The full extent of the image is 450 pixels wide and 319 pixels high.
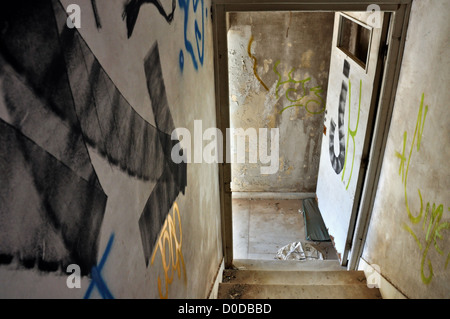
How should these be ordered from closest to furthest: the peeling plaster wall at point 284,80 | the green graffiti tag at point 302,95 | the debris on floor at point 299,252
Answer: the peeling plaster wall at point 284,80 < the debris on floor at point 299,252 < the green graffiti tag at point 302,95

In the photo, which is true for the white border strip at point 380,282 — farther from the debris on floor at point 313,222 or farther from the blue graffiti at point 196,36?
the blue graffiti at point 196,36

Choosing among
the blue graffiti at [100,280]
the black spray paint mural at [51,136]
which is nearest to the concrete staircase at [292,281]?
the blue graffiti at [100,280]

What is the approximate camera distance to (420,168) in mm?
2555

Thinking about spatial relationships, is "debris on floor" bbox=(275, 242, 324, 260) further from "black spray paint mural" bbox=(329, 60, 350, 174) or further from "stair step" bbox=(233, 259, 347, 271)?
"black spray paint mural" bbox=(329, 60, 350, 174)

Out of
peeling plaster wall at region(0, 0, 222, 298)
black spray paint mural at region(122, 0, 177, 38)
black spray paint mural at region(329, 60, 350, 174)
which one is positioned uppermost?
black spray paint mural at region(122, 0, 177, 38)

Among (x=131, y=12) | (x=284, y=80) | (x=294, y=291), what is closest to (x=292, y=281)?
(x=294, y=291)

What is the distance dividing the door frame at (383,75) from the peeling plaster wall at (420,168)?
0.25 ft

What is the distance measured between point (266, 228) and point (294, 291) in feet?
6.70

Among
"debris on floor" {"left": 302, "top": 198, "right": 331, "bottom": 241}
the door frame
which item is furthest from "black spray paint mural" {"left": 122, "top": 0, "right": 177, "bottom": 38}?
"debris on floor" {"left": 302, "top": 198, "right": 331, "bottom": 241}

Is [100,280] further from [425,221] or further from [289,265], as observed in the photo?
[289,265]

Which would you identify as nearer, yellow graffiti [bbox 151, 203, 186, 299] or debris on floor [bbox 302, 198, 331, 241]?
yellow graffiti [bbox 151, 203, 186, 299]

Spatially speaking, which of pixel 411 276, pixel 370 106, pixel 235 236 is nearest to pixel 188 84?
pixel 370 106

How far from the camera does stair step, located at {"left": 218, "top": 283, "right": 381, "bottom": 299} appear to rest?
353 cm

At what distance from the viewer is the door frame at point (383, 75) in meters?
2.84
